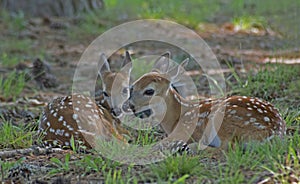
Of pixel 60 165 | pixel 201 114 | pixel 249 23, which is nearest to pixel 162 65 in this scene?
pixel 201 114

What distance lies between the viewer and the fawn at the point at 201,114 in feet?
15.3

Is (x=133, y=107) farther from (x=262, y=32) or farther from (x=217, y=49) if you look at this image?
(x=262, y=32)

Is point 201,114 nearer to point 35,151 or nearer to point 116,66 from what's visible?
Answer: point 35,151

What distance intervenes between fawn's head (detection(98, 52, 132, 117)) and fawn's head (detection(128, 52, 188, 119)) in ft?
1.76

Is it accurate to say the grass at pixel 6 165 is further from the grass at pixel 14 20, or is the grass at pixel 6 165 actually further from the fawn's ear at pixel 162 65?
the grass at pixel 14 20

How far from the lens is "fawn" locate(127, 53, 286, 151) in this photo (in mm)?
4660

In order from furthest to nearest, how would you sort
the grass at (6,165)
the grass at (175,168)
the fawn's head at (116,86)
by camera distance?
the fawn's head at (116,86), the grass at (6,165), the grass at (175,168)

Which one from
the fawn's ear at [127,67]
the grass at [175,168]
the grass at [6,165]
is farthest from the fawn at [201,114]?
the grass at [6,165]

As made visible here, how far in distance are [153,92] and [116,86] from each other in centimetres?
111

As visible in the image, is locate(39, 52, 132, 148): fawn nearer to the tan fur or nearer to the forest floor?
the forest floor

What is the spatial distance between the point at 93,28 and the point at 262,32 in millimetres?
3011

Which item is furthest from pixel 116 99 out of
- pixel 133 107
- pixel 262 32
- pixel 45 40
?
pixel 262 32

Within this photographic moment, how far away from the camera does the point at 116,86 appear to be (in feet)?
21.2

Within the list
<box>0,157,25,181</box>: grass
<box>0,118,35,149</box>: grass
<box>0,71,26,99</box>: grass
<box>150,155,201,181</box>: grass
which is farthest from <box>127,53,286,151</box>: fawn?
<box>0,71,26,99</box>: grass
